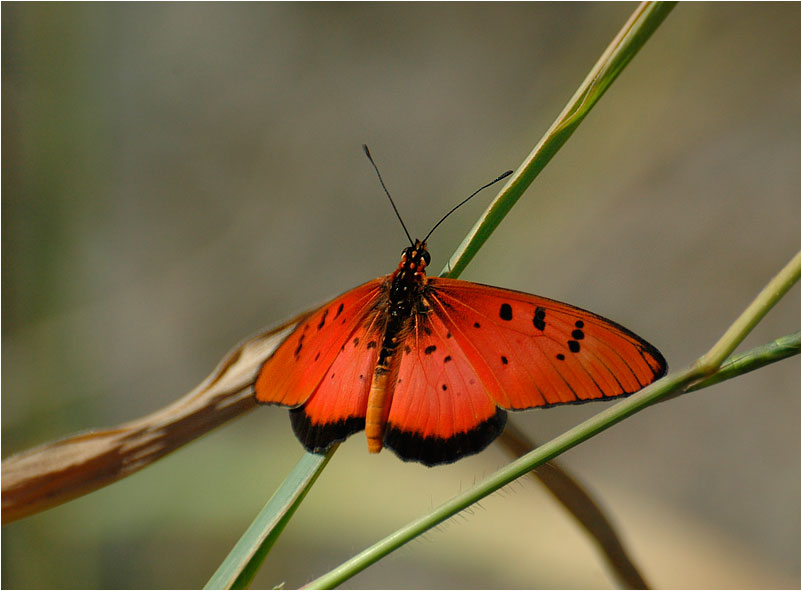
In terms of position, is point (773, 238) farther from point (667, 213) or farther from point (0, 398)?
point (0, 398)

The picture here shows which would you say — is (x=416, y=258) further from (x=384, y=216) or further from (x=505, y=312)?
(x=384, y=216)

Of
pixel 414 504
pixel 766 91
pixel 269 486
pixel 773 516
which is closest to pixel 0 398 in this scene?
pixel 269 486

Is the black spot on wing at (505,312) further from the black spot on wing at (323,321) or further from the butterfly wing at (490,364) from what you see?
the black spot on wing at (323,321)

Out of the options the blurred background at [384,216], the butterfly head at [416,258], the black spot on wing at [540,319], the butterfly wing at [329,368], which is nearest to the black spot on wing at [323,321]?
the butterfly wing at [329,368]

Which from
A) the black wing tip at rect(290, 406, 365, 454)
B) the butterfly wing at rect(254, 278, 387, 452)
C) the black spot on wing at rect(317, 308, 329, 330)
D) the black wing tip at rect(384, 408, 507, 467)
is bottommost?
the black wing tip at rect(384, 408, 507, 467)

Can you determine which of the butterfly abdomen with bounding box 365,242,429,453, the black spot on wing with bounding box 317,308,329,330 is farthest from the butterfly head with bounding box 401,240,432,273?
the black spot on wing with bounding box 317,308,329,330

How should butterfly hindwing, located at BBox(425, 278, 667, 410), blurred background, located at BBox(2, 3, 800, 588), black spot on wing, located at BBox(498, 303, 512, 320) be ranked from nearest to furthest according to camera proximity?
butterfly hindwing, located at BBox(425, 278, 667, 410), black spot on wing, located at BBox(498, 303, 512, 320), blurred background, located at BBox(2, 3, 800, 588)

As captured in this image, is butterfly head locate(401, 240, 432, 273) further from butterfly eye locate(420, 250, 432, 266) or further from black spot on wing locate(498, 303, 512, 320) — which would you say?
black spot on wing locate(498, 303, 512, 320)
